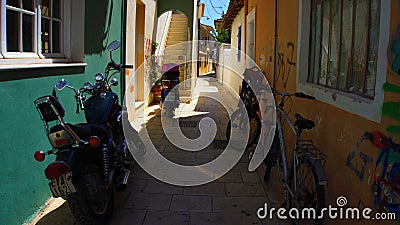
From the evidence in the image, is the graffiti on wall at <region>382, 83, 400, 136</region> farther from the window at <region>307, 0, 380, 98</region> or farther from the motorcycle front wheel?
the motorcycle front wheel

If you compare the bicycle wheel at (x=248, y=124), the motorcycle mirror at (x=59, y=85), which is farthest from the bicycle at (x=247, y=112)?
the motorcycle mirror at (x=59, y=85)

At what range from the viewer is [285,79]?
546 cm

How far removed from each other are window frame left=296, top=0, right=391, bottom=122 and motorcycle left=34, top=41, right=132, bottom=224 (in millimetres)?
2005

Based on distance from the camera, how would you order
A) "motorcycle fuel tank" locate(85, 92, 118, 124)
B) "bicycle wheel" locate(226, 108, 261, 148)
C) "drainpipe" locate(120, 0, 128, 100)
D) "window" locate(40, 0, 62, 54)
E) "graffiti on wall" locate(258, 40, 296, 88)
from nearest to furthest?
"motorcycle fuel tank" locate(85, 92, 118, 124), "window" locate(40, 0, 62, 54), "graffiti on wall" locate(258, 40, 296, 88), "bicycle wheel" locate(226, 108, 261, 148), "drainpipe" locate(120, 0, 128, 100)

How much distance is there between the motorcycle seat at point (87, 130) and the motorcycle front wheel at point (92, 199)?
27 cm

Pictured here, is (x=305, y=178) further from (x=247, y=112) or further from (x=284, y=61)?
(x=247, y=112)

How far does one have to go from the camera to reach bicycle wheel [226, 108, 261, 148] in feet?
20.4

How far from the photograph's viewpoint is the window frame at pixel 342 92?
2457 mm

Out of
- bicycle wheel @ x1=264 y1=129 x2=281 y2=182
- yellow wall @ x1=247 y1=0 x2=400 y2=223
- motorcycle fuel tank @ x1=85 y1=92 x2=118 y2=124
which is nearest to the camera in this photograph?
yellow wall @ x1=247 y1=0 x2=400 y2=223

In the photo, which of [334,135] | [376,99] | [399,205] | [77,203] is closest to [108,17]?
[77,203]

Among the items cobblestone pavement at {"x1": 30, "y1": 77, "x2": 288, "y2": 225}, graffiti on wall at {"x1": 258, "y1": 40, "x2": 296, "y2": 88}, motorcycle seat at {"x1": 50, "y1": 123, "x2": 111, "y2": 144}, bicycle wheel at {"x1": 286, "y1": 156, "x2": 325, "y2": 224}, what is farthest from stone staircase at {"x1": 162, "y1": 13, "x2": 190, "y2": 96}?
bicycle wheel at {"x1": 286, "y1": 156, "x2": 325, "y2": 224}

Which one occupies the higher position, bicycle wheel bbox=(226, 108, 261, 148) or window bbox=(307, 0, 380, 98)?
window bbox=(307, 0, 380, 98)

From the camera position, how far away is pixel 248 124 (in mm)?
6578

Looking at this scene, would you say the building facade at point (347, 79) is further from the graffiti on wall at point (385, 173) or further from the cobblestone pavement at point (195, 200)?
the cobblestone pavement at point (195, 200)
